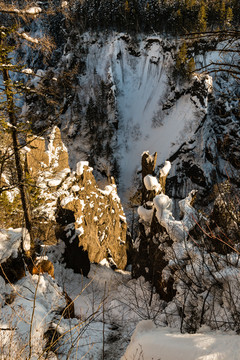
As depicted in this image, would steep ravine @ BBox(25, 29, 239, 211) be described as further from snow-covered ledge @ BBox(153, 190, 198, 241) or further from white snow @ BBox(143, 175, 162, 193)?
snow-covered ledge @ BBox(153, 190, 198, 241)

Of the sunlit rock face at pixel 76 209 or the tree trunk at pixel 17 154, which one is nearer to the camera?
the tree trunk at pixel 17 154

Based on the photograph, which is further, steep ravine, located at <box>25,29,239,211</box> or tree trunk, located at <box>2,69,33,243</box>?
steep ravine, located at <box>25,29,239,211</box>

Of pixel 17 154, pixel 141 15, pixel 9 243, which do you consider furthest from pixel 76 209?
pixel 141 15

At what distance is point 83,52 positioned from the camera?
41.4m

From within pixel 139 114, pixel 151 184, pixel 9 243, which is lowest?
pixel 151 184

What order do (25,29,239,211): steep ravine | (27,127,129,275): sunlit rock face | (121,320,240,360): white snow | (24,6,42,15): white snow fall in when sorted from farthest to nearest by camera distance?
(25,29,239,211): steep ravine → (27,127,129,275): sunlit rock face → (24,6,42,15): white snow → (121,320,240,360): white snow

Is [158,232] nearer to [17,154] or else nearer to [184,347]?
[17,154]

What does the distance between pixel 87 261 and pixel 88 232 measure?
160 cm

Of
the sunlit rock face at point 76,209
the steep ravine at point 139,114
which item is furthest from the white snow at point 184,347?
the steep ravine at point 139,114

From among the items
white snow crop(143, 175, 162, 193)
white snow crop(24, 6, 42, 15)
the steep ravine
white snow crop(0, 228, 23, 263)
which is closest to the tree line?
the steep ravine

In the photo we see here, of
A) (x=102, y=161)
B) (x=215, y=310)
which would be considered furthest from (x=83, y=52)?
(x=215, y=310)

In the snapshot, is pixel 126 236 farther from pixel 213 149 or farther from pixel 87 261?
pixel 213 149

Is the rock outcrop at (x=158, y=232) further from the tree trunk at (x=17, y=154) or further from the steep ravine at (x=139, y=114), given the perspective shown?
the steep ravine at (x=139, y=114)

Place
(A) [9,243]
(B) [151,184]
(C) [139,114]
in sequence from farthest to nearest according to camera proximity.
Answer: (C) [139,114], (B) [151,184], (A) [9,243]
